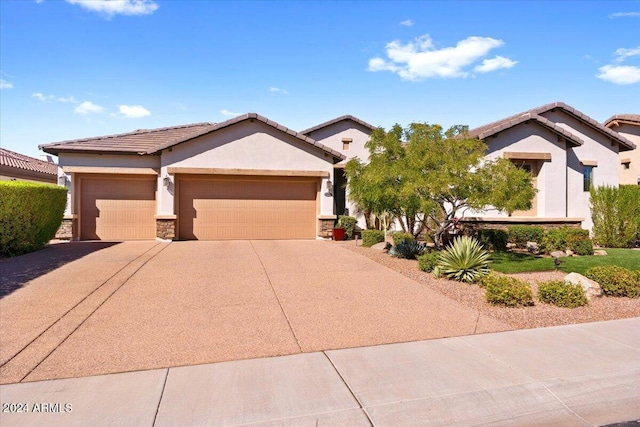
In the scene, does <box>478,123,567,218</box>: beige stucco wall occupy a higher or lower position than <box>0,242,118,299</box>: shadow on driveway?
higher

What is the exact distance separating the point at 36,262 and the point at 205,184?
7.04 metres

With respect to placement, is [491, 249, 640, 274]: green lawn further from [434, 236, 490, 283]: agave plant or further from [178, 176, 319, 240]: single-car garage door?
[178, 176, 319, 240]: single-car garage door

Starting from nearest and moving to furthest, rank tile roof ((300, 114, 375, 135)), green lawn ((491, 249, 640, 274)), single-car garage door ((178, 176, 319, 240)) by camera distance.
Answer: green lawn ((491, 249, 640, 274)) < single-car garage door ((178, 176, 319, 240)) < tile roof ((300, 114, 375, 135))

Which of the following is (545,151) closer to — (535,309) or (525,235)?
(525,235)

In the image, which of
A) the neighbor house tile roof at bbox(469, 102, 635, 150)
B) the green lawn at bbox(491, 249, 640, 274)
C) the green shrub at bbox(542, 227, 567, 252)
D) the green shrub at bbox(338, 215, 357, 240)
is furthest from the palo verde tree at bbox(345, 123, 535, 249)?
the neighbor house tile roof at bbox(469, 102, 635, 150)

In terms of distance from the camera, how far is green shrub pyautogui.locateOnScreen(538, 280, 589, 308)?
7371 mm

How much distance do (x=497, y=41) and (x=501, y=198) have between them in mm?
7715

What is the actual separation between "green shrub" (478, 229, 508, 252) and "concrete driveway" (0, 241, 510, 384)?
581 cm

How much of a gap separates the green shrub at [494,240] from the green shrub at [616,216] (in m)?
5.77

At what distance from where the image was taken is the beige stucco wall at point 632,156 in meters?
22.8

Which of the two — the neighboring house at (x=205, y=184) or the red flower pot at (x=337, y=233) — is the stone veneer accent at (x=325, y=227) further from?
the red flower pot at (x=337, y=233)

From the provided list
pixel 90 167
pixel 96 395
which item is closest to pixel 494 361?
pixel 96 395

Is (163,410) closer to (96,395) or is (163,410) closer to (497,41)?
(96,395)

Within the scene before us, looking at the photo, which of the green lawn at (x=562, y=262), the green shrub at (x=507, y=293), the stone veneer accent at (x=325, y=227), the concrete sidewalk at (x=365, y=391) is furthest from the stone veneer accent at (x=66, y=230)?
the green lawn at (x=562, y=262)
